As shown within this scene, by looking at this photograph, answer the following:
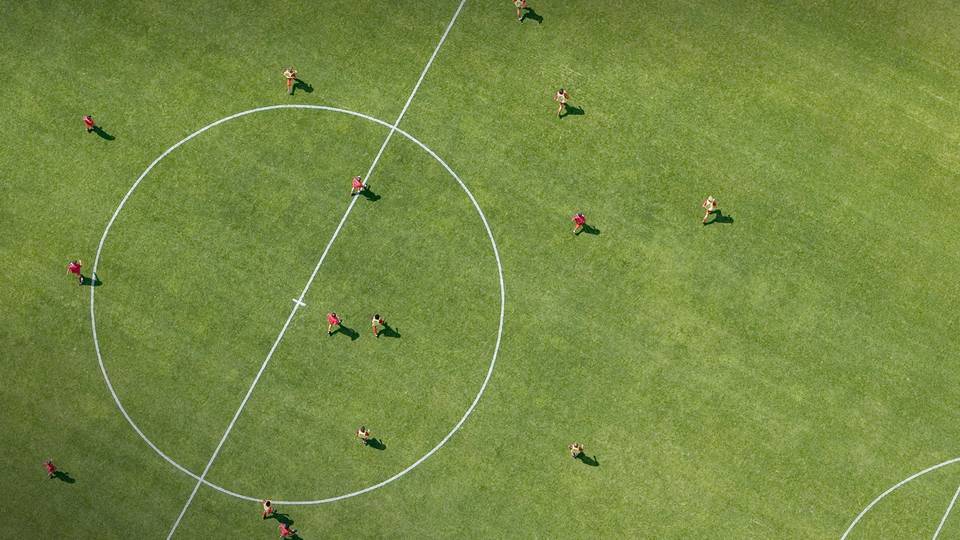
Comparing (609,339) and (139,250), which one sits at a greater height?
(609,339)

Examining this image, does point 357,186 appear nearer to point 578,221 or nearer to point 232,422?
point 578,221

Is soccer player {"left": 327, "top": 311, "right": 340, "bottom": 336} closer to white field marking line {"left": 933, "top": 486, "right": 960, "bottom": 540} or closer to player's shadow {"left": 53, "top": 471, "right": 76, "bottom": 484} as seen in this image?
player's shadow {"left": 53, "top": 471, "right": 76, "bottom": 484}

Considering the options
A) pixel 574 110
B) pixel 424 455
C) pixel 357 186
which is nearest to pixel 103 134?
pixel 357 186

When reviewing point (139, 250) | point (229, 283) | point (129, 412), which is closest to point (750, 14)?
point (229, 283)

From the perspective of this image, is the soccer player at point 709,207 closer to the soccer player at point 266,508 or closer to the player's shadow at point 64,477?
the soccer player at point 266,508

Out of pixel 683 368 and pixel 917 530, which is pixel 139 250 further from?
pixel 917 530

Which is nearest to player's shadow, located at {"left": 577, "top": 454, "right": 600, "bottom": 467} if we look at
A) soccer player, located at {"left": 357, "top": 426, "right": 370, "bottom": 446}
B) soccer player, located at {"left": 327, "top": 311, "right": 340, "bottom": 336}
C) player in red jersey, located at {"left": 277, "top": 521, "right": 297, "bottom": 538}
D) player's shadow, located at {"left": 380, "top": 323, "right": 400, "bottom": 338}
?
soccer player, located at {"left": 357, "top": 426, "right": 370, "bottom": 446}
